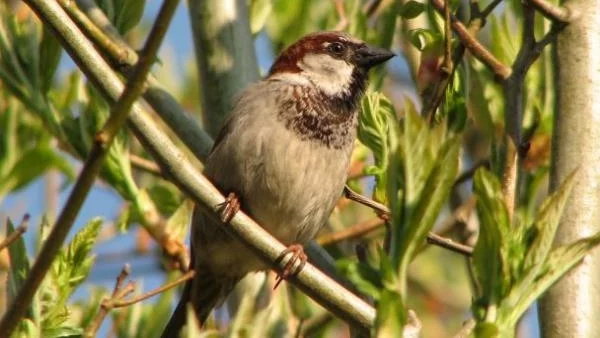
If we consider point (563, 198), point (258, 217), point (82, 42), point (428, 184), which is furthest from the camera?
point (258, 217)

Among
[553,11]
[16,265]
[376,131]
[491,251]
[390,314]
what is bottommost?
[390,314]

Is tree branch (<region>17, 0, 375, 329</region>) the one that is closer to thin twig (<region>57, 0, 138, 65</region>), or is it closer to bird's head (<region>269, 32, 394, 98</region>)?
thin twig (<region>57, 0, 138, 65</region>)

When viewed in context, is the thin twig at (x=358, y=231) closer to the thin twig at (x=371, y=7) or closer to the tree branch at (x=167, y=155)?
the thin twig at (x=371, y=7)

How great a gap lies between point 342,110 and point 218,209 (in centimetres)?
146

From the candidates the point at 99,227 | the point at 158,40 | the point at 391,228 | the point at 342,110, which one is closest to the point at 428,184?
the point at 391,228

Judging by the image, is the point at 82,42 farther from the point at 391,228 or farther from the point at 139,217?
the point at 139,217

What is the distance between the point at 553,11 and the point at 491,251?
108 cm

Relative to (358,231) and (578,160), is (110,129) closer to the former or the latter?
(578,160)

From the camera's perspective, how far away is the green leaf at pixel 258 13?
3848 millimetres

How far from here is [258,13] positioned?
387cm

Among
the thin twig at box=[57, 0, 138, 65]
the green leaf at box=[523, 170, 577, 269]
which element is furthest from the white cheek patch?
the green leaf at box=[523, 170, 577, 269]

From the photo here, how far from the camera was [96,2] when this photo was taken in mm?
3311

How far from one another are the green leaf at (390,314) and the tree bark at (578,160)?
0.85m

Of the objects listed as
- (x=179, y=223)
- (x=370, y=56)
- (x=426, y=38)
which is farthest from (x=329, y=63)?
(x=426, y=38)
